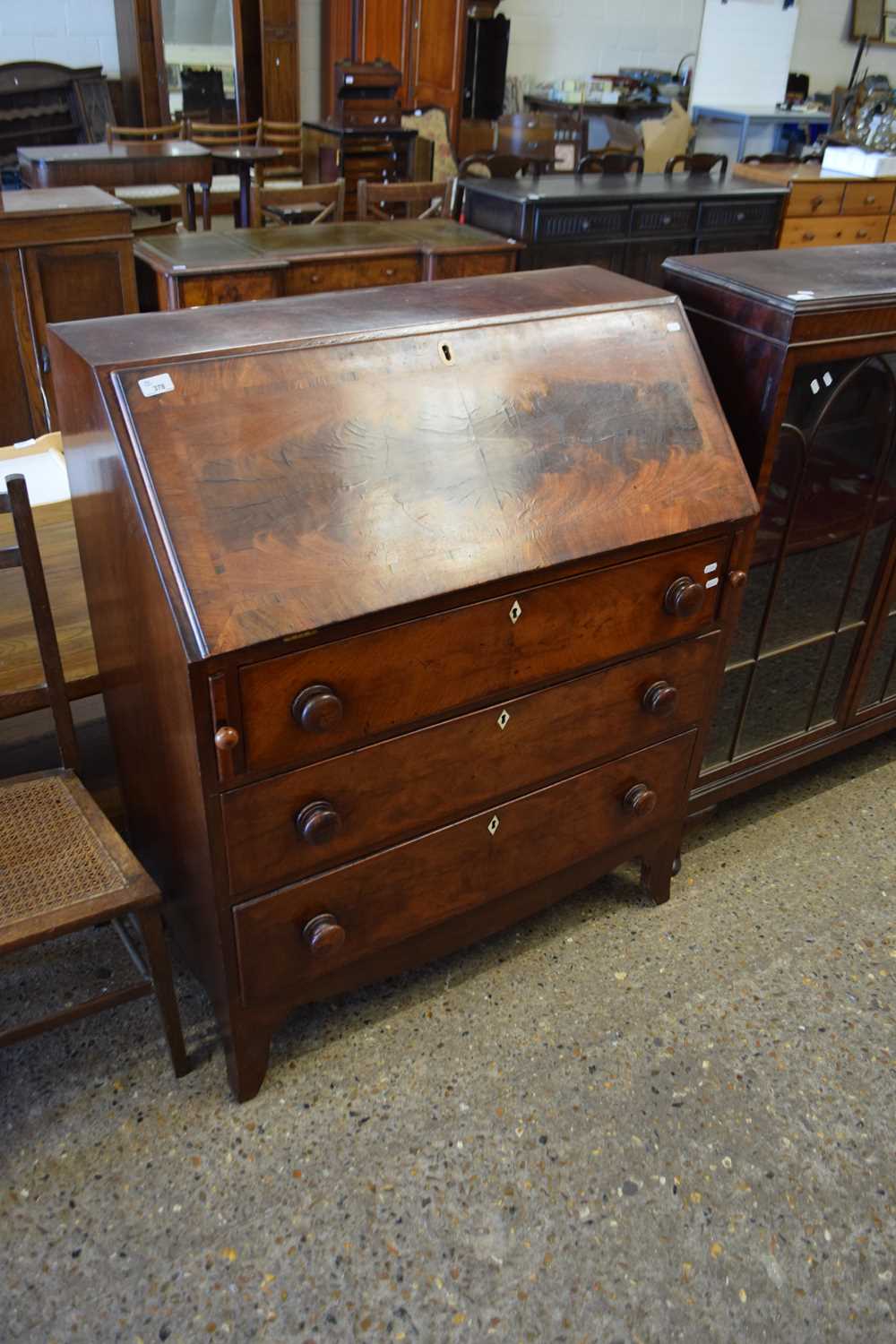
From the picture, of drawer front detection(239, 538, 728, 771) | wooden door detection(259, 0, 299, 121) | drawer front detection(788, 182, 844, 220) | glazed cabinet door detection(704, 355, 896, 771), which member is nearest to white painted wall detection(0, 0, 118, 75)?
wooden door detection(259, 0, 299, 121)

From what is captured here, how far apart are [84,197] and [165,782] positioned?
2.87m

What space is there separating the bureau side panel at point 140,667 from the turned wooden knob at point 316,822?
0.14 meters

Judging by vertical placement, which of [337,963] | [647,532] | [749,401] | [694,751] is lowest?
[337,963]

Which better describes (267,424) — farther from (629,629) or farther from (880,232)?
(880,232)

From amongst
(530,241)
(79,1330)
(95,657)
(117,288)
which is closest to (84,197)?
(117,288)

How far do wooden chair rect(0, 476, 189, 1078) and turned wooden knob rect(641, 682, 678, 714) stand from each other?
0.91m

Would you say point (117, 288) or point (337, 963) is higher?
point (117, 288)

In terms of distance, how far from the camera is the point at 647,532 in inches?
64.6

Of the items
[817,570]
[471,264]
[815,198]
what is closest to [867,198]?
[815,198]

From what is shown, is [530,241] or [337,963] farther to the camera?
[530,241]

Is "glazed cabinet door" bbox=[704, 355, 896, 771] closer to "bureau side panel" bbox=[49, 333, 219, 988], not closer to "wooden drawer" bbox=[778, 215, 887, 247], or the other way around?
"bureau side panel" bbox=[49, 333, 219, 988]

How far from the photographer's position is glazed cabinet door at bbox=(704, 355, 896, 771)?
1942 mm

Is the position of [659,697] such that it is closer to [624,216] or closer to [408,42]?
[624,216]

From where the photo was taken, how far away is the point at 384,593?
4.60 feet
